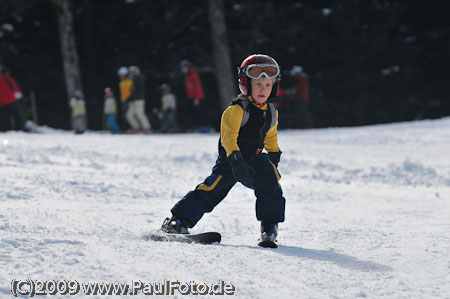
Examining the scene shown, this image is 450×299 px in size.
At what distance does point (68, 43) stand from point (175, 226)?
14.3 meters

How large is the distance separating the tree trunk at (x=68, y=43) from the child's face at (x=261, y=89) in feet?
46.5

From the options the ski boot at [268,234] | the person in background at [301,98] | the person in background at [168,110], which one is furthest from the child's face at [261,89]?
the person in background at [301,98]

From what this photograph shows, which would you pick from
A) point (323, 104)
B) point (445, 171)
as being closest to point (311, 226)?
point (445, 171)

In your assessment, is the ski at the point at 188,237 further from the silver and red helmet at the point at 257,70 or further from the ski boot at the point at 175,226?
the silver and red helmet at the point at 257,70

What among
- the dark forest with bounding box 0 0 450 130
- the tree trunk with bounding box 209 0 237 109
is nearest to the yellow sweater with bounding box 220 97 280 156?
the tree trunk with bounding box 209 0 237 109

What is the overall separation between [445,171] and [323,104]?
11411mm

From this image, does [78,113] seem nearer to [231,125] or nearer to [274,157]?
[274,157]

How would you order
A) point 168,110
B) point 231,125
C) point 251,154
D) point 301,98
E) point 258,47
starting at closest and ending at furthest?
point 231,125 < point 251,154 < point 168,110 < point 301,98 < point 258,47

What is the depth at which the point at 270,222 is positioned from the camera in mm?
3670

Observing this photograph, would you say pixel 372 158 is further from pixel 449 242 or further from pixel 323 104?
pixel 323 104

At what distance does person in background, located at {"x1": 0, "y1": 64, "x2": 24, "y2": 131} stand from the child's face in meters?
11.7

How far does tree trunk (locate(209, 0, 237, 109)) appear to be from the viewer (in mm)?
16531

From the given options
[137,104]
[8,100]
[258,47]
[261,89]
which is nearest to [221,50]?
[258,47]

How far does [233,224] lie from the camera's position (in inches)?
174
